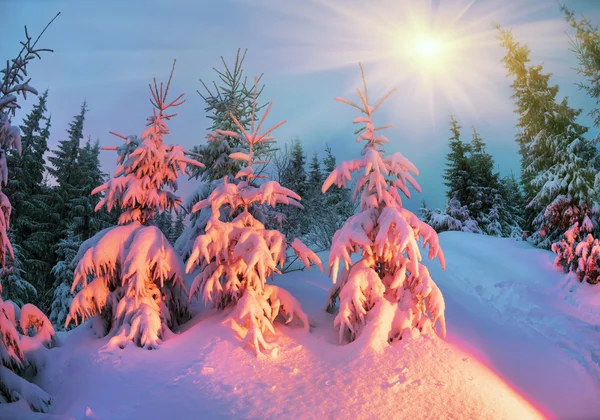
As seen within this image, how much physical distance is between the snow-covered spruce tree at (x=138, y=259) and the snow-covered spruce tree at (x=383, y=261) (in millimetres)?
3608

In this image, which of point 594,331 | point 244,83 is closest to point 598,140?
point 594,331

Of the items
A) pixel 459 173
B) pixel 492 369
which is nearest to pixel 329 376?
pixel 492 369

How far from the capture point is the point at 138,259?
670 cm

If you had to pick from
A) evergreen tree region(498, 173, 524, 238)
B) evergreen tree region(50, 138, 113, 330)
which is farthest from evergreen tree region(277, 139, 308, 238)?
evergreen tree region(498, 173, 524, 238)

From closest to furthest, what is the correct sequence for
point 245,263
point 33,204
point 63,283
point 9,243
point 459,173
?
point 9,243 < point 245,263 < point 63,283 < point 33,204 < point 459,173

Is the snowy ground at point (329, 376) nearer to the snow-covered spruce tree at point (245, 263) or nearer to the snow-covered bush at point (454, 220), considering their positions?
the snow-covered spruce tree at point (245, 263)

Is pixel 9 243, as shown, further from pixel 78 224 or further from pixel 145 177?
pixel 78 224

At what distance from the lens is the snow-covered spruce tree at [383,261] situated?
5.80 meters

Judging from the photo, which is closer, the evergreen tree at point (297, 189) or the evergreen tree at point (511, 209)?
the evergreen tree at point (297, 189)

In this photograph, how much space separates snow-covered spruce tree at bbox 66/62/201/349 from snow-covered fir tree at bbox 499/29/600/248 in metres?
14.9

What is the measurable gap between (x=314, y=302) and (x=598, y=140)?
12.8m

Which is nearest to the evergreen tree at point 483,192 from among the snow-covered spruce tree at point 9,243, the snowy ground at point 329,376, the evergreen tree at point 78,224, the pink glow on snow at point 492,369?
the snowy ground at point 329,376

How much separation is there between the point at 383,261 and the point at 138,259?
16.0 ft

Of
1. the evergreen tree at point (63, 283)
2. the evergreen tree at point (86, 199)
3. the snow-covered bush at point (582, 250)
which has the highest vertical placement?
the snow-covered bush at point (582, 250)
